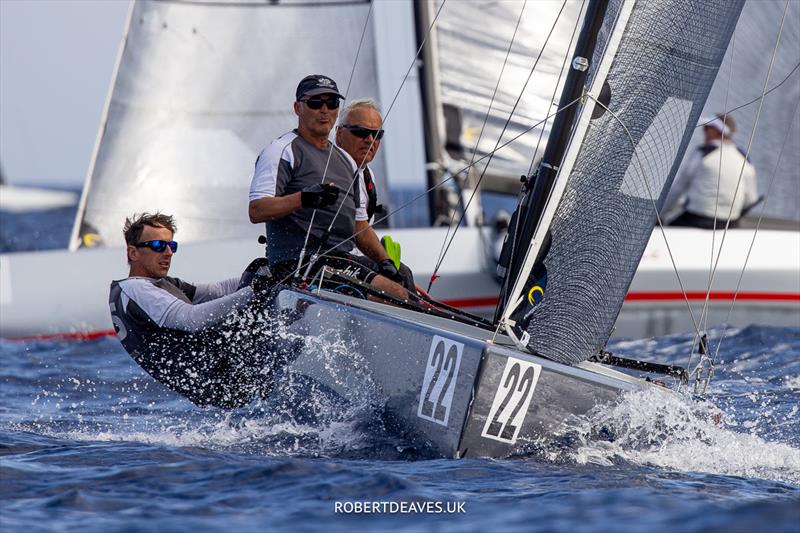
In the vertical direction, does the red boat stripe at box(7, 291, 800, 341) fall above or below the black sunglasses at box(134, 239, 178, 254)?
above

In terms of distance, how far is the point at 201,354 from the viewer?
4.05 meters

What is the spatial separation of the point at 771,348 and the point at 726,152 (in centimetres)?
179

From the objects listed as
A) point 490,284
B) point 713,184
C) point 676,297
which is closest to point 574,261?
point 490,284

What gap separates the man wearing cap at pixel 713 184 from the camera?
7.75m

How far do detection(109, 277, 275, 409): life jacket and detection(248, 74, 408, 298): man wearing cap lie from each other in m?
0.27

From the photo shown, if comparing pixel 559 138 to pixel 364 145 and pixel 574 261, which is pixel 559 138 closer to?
pixel 574 261

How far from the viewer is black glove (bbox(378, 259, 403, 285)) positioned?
4172 mm

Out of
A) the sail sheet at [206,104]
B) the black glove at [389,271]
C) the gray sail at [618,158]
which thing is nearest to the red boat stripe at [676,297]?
the sail sheet at [206,104]

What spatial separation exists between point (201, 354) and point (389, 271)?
2.21ft

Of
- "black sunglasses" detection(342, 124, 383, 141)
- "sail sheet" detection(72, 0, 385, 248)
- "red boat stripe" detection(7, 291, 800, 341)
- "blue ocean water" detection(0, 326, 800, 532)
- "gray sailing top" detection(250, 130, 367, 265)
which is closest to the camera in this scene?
"blue ocean water" detection(0, 326, 800, 532)

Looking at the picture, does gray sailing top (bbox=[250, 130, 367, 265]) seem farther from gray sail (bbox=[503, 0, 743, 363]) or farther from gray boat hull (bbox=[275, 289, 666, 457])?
gray sail (bbox=[503, 0, 743, 363])

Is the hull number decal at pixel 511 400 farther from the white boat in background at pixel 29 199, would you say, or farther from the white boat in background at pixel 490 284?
the white boat in background at pixel 29 199

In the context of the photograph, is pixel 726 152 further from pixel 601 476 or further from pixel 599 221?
pixel 601 476

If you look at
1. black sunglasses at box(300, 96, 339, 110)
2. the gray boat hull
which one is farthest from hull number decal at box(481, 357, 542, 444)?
black sunglasses at box(300, 96, 339, 110)
